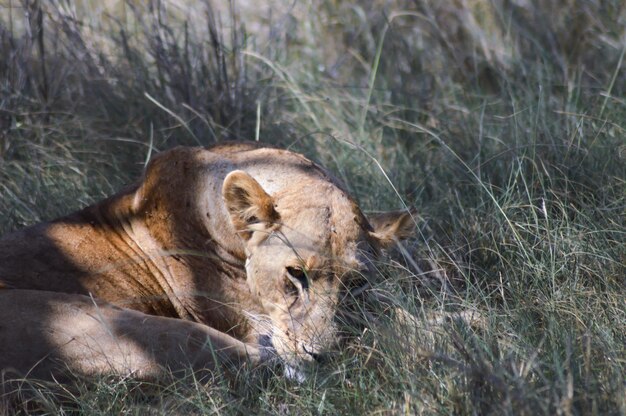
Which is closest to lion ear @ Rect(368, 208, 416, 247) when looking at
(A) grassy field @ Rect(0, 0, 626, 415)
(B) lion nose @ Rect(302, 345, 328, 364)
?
(A) grassy field @ Rect(0, 0, 626, 415)

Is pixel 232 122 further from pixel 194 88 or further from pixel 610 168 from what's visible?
pixel 610 168

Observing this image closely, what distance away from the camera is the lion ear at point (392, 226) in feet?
12.6

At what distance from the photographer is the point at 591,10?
6.96 meters

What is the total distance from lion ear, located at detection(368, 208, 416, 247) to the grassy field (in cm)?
11

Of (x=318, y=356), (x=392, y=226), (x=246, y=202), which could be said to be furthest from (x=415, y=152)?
(x=318, y=356)

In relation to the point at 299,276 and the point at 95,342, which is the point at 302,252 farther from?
the point at 95,342

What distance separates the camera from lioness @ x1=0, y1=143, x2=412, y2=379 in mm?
3438

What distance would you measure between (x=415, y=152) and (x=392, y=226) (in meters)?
1.77

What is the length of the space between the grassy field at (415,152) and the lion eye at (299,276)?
0.28 meters

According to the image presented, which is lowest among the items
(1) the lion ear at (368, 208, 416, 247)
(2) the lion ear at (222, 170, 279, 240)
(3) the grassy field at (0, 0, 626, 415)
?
(3) the grassy field at (0, 0, 626, 415)

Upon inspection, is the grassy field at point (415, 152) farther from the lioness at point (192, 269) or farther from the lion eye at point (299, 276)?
the lion eye at point (299, 276)

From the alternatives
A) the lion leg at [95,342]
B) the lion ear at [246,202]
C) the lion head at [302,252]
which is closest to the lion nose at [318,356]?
the lion head at [302,252]

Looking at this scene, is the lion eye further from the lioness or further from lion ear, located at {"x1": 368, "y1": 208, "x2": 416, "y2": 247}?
lion ear, located at {"x1": 368, "y1": 208, "x2": 416, "y2": 247}

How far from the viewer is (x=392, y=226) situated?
12.8ft
